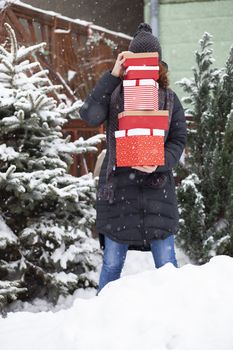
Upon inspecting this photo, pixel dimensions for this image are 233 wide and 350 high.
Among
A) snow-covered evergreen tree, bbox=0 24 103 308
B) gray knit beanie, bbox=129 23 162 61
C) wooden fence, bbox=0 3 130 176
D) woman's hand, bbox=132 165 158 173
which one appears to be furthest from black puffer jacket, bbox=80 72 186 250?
wooden fence, bbox=0 3 130 176

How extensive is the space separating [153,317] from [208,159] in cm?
322

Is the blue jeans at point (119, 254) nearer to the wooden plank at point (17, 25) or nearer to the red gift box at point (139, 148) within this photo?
the red gift box at point (139, 148)

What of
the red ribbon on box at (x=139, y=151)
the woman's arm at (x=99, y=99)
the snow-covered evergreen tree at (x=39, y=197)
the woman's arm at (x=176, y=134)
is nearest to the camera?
the red ribbon on box at (x=139, y=151)

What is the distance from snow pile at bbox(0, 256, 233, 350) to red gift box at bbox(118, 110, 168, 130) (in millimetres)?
834

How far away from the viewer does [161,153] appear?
363 centimetres

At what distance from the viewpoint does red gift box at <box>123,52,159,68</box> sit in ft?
11.8

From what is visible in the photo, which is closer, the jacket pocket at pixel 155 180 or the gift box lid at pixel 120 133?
the gift box lid at pixel 120 133

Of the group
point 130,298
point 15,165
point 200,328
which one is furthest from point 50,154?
point 200,328

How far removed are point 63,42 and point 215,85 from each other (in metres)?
3.35

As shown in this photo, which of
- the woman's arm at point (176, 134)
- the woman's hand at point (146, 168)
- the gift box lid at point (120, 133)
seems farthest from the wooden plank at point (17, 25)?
the woman's hand at point (146, 168)

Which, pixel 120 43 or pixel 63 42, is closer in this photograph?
pixel 63 42

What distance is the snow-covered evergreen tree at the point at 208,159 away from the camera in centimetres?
569

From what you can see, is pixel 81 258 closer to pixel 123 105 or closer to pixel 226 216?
pixel 226 216

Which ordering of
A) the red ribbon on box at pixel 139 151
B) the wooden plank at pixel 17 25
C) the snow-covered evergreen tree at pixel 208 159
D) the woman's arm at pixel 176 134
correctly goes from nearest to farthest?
the red ribbon on box at pixel 139 151 → the woman's arm at pixel 176 134 → the snow-covered evergreen tree at pixel 208 159 → the wooden plank at pixel 17 25
